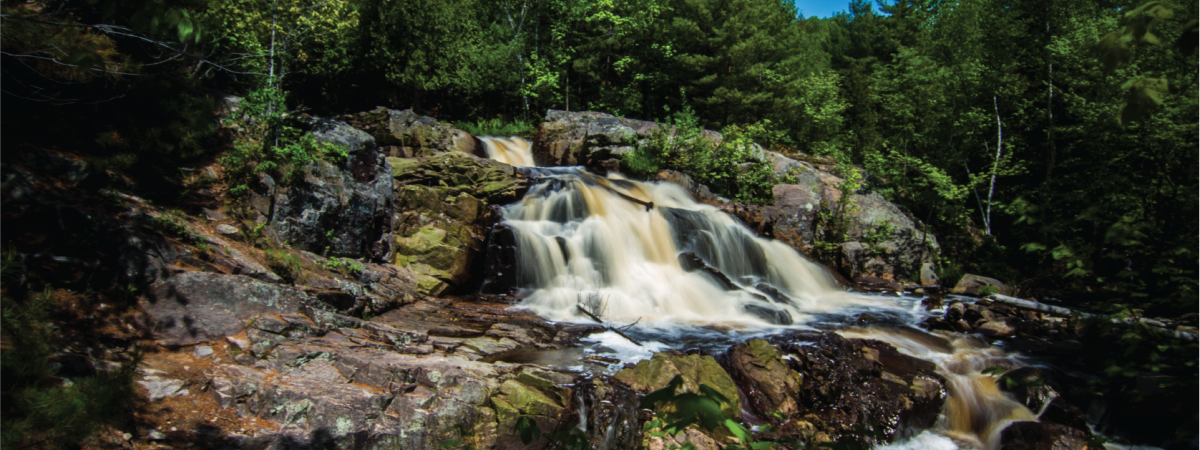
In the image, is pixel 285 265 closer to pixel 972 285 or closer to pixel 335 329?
pixel 335 329

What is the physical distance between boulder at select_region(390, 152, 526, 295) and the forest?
7.28ft

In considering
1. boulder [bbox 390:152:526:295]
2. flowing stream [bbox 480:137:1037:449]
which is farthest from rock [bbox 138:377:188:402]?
boulder [bbox 390:152:526:295]

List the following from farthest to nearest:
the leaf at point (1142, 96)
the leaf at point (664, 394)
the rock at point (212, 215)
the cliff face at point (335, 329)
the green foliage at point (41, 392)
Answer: the rock at point (212, 215)
the cliff face at point (335, 329)
the green foliage at point (41, 392)
the leaf at point (1142, 96)
the leaf at point (664, 394)

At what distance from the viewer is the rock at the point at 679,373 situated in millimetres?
5859

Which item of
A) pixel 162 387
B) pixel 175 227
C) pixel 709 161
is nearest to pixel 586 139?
pixel 709 161

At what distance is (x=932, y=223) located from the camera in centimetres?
1747

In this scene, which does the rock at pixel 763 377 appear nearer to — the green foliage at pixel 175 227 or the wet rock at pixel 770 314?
the wet rock at pixel 770 314

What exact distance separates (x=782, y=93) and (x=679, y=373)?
20867mm

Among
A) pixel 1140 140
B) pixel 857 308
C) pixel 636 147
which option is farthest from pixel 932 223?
pixel 636 147

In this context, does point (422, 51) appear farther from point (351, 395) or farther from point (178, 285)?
point (351, 395)

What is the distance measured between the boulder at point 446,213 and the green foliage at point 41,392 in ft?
17.0

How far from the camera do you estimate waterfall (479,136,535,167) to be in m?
16.7

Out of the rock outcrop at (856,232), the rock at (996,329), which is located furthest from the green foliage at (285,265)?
the rock at (996,329)

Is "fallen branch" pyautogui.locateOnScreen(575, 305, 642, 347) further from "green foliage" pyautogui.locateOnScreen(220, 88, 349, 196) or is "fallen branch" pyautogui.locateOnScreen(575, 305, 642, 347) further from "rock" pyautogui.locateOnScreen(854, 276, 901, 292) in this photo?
"rock" pyautogui.locateOnScreen(854, 276, 901, 292)
